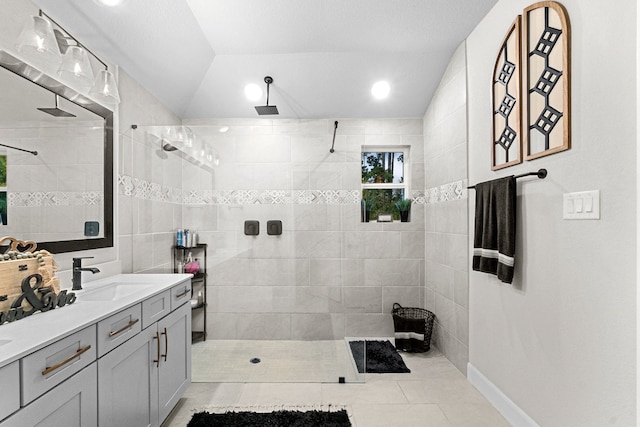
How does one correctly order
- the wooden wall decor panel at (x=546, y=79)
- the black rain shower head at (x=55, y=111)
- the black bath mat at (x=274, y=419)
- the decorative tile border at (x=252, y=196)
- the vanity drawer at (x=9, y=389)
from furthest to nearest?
the decorative tile border at (x=252, y=196)
the black bath mat at (x=274, y=419)
the black rain shower head at (x=55, y=111)
the wooden wall decor panel at (x=546, y=79)
the vanity drawer at (x=9, y=389)

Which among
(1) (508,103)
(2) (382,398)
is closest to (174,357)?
(2) (382,398)

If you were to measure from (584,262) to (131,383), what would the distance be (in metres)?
2.03

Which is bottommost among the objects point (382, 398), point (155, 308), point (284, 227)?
point (382, 398)

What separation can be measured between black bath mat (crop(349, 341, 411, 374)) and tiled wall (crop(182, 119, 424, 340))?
182 mm

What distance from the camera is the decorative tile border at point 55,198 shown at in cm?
164

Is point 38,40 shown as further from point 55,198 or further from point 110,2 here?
point 55,198

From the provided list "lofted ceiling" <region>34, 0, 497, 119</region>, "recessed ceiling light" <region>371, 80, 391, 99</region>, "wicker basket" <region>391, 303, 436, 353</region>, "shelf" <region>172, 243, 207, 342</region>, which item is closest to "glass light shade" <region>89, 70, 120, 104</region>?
"lofted ceiling" <region>34, 0, 497, 119</region>

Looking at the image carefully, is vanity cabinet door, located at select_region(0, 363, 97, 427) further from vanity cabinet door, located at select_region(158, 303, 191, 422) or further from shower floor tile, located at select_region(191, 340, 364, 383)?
shower floor tile, located at select_region(191, 340, 364, 383)

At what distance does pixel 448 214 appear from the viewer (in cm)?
293

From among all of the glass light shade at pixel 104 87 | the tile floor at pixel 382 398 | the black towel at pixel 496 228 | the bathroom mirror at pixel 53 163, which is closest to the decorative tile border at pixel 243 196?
the bathroom mirror at pixel 53 163

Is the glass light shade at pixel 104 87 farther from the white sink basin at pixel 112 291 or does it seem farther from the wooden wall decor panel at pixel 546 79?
the wooden wall decor panel at pixel 546 79

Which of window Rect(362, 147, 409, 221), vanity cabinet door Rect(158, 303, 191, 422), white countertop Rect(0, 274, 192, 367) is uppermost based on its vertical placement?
window Rect(362, 147, 409, 221)

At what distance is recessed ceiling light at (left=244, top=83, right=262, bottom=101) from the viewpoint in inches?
125

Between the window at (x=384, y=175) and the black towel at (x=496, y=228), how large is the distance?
52.9 inches
